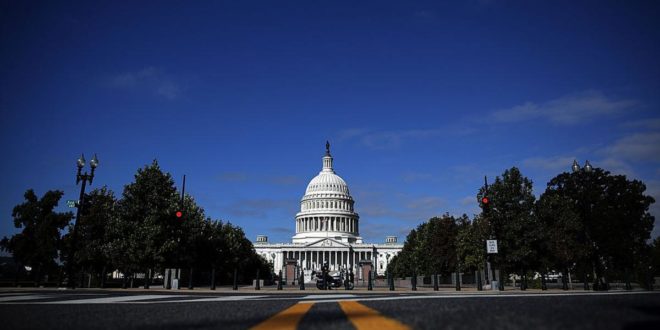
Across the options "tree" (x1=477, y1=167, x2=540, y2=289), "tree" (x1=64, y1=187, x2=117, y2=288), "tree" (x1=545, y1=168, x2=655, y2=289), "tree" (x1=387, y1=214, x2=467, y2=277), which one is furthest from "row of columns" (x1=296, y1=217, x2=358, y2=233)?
"tree" (x1=477, y1=167, x2=540, y2=289)

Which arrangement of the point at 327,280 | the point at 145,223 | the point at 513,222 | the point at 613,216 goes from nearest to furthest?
the point at 513,222
the point at 145,223
the point at 327,280
the point at 613,216

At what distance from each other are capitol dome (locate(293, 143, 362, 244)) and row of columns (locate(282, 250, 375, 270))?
530 centimetres

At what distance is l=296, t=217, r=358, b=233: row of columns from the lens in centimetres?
16100

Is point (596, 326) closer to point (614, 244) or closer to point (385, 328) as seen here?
point (385, 328)

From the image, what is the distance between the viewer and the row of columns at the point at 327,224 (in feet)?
528

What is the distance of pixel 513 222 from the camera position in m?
37.2

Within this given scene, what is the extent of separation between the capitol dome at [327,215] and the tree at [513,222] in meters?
120

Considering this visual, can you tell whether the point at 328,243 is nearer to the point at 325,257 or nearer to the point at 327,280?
the point at 325,257

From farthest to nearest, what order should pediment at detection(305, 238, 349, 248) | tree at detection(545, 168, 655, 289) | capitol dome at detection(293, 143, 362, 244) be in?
capitol dome at detection(293, 143, 362, 244) < pediment at detection(305, 238, 349, 248) < tree at detection(545, 168, 655, 289)

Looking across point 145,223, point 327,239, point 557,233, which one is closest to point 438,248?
point 557,233

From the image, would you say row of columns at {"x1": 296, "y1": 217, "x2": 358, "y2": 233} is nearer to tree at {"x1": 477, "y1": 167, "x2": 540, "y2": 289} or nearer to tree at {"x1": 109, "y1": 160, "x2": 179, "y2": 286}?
tree at {"x1": 109, "y1": 160, "x2": 179, "y2": 286}

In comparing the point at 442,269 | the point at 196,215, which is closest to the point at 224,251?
the point at 196,215

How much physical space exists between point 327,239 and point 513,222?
116 meters

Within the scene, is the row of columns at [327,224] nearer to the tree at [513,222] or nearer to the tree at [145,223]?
the tree at [145,223]
